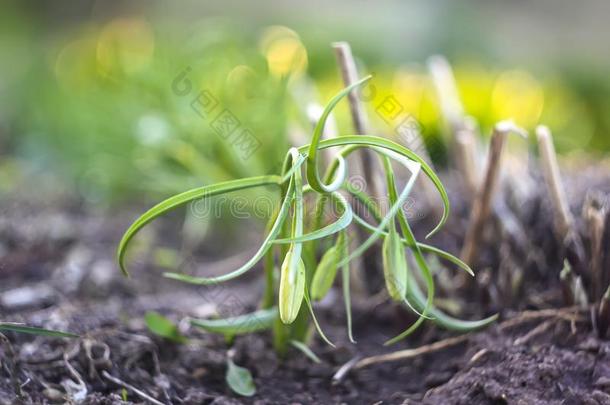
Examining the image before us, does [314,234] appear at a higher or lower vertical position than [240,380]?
higher

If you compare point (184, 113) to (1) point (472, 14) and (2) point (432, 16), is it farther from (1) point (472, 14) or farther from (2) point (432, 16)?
(1) point (472, 14)

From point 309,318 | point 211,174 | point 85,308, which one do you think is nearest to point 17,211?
point 211,174

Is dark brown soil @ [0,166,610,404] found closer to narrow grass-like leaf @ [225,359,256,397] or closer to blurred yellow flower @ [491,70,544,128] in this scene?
narrow grass-like leaf @ [225,359,256,397]

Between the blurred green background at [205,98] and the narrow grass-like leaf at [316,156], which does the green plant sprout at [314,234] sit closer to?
the narrow grass-like leaf at [316,156]

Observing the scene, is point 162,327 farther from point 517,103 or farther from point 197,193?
point 517,103

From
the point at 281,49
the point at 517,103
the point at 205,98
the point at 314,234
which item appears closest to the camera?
the point at 314,234

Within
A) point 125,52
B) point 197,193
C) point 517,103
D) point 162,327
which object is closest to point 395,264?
point 197,193
